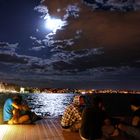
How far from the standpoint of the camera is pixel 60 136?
1252 centimetres

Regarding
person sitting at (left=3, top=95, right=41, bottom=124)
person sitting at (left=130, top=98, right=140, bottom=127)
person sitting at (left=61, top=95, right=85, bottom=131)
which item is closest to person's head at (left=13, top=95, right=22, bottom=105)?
person sitting at (left=3, top=95, right=41, bottom=124)

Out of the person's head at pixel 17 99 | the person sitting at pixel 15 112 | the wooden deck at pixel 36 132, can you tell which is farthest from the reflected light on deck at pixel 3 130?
the person's head at pixel 17 99

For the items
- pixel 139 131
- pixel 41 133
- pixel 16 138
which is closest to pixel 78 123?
pixel 41 133

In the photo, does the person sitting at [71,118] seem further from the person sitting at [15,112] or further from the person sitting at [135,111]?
the person sitting at [135,111]

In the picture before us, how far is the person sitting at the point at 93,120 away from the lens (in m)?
9.02

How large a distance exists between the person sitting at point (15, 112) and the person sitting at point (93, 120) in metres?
6.36

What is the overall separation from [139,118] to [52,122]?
294 inches

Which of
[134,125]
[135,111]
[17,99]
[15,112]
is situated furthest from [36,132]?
[135,111]

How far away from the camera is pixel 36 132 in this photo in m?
13.4

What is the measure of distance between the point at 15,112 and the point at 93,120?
6.85m

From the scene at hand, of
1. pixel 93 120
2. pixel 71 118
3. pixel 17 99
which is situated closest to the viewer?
pixel 93 120

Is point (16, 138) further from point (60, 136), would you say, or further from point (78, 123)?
point (78, 123)

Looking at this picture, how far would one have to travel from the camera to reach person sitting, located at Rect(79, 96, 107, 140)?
902 centimetres

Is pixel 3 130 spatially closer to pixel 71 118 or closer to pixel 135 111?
pixel 71 118
